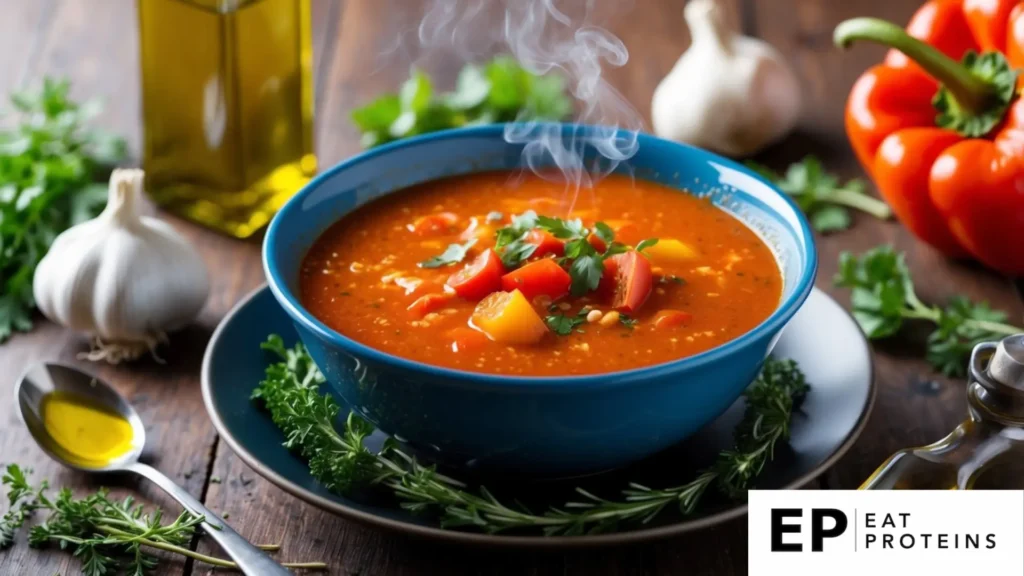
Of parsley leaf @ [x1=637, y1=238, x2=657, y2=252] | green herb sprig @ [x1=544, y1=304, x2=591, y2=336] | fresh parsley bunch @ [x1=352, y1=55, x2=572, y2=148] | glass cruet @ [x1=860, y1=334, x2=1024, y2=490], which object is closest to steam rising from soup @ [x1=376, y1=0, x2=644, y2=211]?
fresh parsley bunch @ [x1=352, y1=55, x2=572, y2=148]

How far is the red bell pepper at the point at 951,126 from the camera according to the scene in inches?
125

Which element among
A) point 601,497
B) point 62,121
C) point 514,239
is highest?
point 514,239

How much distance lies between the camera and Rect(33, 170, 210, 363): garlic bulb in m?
2.85

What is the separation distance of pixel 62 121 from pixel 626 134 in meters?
1.76

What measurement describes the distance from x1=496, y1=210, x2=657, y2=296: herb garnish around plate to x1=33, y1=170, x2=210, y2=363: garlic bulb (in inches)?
32.8

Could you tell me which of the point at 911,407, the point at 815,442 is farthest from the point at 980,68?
the point at 815,442

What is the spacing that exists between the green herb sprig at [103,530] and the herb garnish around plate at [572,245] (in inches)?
27.3

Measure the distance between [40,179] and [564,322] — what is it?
67.9 inches

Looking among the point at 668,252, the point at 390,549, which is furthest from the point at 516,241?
the point at 390,549

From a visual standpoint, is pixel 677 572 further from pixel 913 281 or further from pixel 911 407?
pixel 913 281

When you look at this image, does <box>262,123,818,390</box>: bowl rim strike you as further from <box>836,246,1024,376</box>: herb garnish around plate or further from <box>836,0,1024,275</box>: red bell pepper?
<box>836,0,1024,275</box>: red bell pepper

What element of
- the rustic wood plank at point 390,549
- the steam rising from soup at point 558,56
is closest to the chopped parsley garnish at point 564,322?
the rustic wood plank at point 390,549

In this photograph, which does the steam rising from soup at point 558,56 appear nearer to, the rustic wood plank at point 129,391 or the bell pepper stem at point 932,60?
the bell pepper stem at point 932,60

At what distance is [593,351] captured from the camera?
7.45 feet
